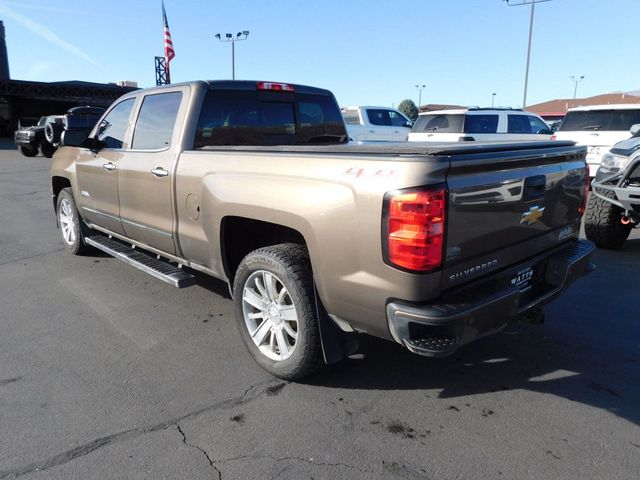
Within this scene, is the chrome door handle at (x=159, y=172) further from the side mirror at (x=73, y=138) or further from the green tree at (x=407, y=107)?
the green tree at (x=407, y=107)

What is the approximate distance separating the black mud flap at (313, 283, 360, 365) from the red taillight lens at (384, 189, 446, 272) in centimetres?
64

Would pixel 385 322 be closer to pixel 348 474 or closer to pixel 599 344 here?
pixel 348 474

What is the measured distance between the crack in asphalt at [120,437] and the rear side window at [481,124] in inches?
418

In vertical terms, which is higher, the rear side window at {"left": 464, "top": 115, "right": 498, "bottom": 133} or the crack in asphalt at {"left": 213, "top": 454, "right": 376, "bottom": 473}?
the rear side window at {"left": 464, "top": 115, "right": 498, "bottom": 133}

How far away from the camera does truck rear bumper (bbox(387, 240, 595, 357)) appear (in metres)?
2.38

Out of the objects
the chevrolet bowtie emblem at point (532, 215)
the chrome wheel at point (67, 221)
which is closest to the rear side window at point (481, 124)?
the chrome wheel at point (67, 221)

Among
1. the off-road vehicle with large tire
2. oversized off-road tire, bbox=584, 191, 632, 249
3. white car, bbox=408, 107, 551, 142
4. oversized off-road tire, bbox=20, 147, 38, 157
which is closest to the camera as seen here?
the off-road vehicle with large tire

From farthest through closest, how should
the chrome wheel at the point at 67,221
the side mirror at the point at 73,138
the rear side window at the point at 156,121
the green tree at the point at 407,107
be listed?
the green tree at the point at 407,107, the chrome wheel at the point at 67,221, the side mirror at the point at 73,138, the rear side window at the point at 156,121

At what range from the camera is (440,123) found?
498 inches

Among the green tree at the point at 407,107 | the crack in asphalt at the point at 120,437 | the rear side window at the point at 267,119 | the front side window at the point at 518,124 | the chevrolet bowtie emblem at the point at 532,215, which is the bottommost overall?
the crack in asphalt at the point at 120,437

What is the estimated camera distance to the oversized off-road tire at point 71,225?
5680 mm

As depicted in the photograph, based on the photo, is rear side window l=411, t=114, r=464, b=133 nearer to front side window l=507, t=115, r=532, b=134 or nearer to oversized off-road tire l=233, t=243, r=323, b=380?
front side window l=507, t=115, r=532, b=134

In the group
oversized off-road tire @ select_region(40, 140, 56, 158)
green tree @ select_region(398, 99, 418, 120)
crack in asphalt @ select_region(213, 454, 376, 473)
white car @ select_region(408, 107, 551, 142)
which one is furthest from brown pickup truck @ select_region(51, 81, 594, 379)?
green tree @ select_region(398, 99, 418, 120)

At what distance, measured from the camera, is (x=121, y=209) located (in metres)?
4.55
